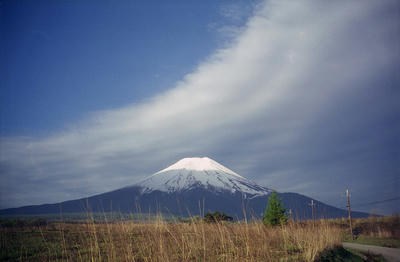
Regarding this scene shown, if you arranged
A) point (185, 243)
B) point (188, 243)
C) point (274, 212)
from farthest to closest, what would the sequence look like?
point (274, 212)
point (185, 243)
point (188, 243)

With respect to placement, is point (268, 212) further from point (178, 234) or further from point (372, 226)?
point (372, 226)

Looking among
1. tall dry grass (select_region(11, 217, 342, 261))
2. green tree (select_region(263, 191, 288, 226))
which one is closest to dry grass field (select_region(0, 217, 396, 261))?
tall dry grass (select_region(11, 217, 342, 261))

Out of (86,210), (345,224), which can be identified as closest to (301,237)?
(86,210)

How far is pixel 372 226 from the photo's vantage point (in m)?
38.4

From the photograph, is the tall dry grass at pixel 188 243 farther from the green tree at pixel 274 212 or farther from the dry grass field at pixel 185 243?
the green tree at pixel 274 212

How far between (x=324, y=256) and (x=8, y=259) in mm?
11542

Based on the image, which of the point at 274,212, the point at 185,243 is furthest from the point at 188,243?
the point at 274,212

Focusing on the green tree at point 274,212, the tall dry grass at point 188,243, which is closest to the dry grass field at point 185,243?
the tall dry grass at point 188,243

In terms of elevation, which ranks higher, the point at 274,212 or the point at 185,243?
the point at 185,243

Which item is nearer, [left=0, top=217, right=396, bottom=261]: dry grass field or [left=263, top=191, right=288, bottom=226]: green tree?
[left=0, top=217, right=396, bottom=261]: dry grass field

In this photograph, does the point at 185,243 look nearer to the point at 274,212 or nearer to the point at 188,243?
the point at 188,243

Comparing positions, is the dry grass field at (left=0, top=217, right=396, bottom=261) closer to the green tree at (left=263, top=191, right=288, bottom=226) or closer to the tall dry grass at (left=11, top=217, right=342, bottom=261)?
the tall dry grass at (left=11, top=217, right=342, bottom=261)

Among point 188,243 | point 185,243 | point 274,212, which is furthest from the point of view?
point 274,212

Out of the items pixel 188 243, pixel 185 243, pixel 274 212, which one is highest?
pixel 188 243
